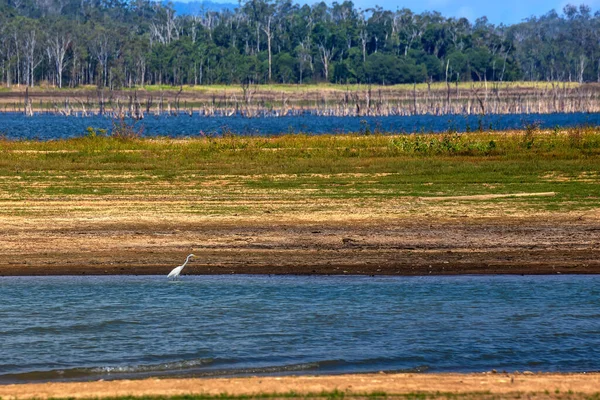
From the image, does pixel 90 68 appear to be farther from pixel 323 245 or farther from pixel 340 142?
pixel 323 245

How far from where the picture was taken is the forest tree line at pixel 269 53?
15550 cm

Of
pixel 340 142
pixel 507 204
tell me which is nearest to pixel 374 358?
pixel 507 204

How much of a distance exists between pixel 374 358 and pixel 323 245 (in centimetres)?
629

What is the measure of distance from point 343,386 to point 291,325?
3725 mm

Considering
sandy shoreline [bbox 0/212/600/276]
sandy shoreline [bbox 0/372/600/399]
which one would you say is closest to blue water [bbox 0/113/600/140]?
sandy shoreline [bbox 0/212/600/276]

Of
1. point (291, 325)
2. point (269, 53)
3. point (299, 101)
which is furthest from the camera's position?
point (269, 53)

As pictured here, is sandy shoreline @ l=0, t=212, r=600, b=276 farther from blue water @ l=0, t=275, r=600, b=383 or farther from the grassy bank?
the grassy bank

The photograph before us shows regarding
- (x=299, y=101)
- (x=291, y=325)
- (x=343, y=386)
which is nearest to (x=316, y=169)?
(x=291, y=325)

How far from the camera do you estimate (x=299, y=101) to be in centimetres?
15050

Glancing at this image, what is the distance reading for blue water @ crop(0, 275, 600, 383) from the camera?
35.8ft

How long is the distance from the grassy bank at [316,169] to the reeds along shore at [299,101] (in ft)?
247

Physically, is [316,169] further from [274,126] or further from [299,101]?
[299,101]

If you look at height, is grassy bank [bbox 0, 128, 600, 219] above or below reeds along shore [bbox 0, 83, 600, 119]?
below

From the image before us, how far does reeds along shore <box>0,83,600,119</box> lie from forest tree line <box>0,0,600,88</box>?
785 centimetres
